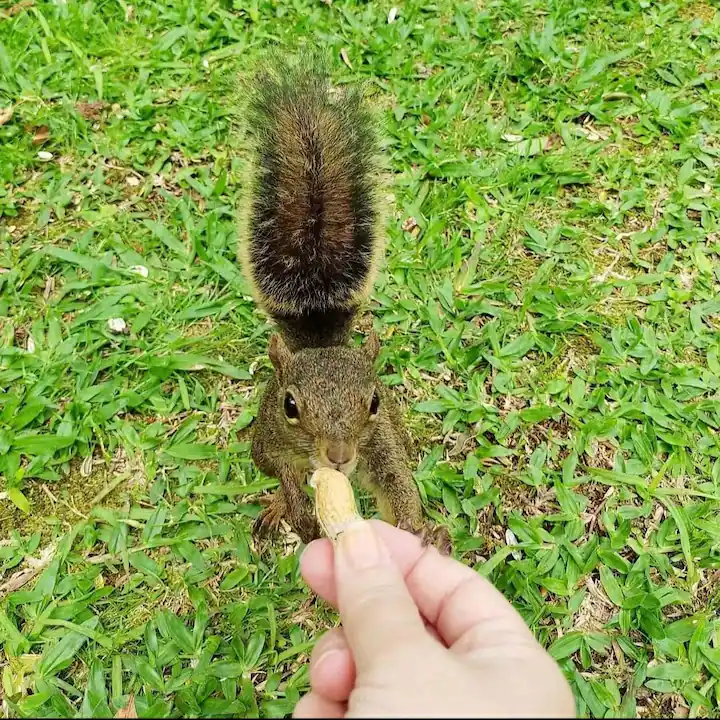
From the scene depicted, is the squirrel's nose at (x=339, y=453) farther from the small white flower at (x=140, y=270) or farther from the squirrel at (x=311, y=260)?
the small white flower at (x=140, y=270)

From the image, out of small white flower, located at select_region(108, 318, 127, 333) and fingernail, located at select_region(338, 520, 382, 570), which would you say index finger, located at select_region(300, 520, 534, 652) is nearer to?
fingernail, located at select_region(338, 520, 382, 570)

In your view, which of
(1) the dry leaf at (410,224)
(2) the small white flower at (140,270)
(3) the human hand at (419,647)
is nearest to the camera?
(3) the human hand at (419,647)

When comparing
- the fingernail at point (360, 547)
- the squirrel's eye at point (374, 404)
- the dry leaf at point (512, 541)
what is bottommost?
the dry leaf at point (512, 541)

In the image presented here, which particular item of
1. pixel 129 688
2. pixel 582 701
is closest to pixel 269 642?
pixel 129 688

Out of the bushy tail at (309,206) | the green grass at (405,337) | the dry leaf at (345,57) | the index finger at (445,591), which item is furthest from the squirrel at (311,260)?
the dry leaf at (345,57)

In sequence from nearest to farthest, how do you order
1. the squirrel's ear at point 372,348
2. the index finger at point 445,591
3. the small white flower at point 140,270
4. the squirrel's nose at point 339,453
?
the index finger at point 445,591 → the squirrel's nose at point 339,453 → the squirrel's ear at point 372,348 → the small white flower at point 140,270

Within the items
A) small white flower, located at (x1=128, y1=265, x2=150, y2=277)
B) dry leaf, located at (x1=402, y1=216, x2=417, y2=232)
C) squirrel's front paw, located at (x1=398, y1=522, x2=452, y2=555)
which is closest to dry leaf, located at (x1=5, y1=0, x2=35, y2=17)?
small white flower, located at (x1=128, y1=265, x2=150, y2=277)
